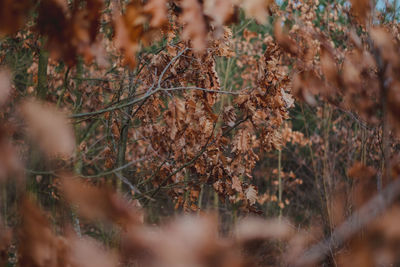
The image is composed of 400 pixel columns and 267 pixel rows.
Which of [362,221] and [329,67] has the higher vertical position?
[329,67]

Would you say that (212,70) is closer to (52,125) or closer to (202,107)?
(202,107)

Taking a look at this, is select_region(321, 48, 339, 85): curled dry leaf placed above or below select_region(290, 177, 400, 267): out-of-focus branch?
above

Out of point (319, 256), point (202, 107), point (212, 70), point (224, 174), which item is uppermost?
point (212, 70)

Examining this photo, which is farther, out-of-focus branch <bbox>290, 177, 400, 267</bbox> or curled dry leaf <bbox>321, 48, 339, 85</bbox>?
curled dry leaf <bbox>321, 48, 339, 85</bbox>

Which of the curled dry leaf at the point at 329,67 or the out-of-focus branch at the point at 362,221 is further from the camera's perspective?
the curled dry leaf at the point at 329,67

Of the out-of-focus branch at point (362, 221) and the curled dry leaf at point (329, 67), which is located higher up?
the curled dry leaf at point (329, 67)

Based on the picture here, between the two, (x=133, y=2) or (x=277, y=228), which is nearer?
(x=277, y=228)

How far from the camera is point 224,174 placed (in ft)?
7.77

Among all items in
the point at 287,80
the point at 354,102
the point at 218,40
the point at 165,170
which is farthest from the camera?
the point at 165,170

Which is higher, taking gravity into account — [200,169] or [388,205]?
[200,169]

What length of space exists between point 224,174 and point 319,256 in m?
1.56

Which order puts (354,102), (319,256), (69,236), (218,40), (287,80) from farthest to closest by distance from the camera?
(218,40), (287,80), (354,102), (69,236), (319,256)

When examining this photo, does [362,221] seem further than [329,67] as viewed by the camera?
No

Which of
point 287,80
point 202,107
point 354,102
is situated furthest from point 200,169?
point 354,102
